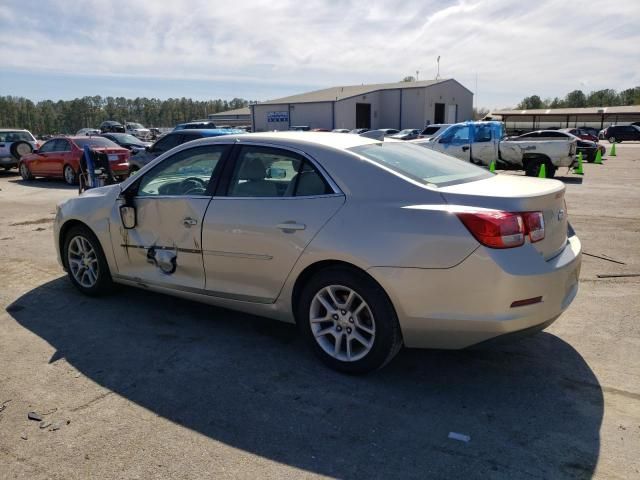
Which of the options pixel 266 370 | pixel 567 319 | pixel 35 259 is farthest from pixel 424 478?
pixel 35 259

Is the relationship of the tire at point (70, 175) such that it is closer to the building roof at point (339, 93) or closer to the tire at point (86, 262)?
the tire at point (86, 262)

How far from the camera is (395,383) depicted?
3.52m

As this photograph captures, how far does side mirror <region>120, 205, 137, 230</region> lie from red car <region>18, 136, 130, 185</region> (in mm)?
11450

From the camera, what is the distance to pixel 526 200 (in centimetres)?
317

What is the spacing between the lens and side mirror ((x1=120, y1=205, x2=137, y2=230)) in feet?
15.3

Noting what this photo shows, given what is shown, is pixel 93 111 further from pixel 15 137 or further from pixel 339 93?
pixel 15 137

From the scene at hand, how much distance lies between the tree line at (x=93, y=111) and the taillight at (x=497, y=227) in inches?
4463

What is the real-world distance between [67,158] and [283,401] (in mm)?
15747

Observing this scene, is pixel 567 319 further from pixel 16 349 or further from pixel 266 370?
pixel 16 349

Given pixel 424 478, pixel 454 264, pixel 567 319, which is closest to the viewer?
pixel 424 478

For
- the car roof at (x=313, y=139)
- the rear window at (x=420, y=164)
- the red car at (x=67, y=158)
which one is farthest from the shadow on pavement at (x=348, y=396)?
the red car at (x=67, y=158)

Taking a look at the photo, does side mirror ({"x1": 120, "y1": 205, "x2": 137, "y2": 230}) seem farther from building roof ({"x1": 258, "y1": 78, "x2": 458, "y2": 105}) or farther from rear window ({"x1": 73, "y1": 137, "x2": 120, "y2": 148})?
building roof ({"x1": 258, "y1": 78, "x2": 458, "y2": 105})

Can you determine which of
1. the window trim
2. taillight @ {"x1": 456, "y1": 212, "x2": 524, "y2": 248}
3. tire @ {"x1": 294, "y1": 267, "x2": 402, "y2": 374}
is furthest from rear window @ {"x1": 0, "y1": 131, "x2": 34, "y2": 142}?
taillight @ {"x1": 456, "y1": 212, "x2": 524, "y2": 248}

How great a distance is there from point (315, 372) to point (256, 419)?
26.9 inches
